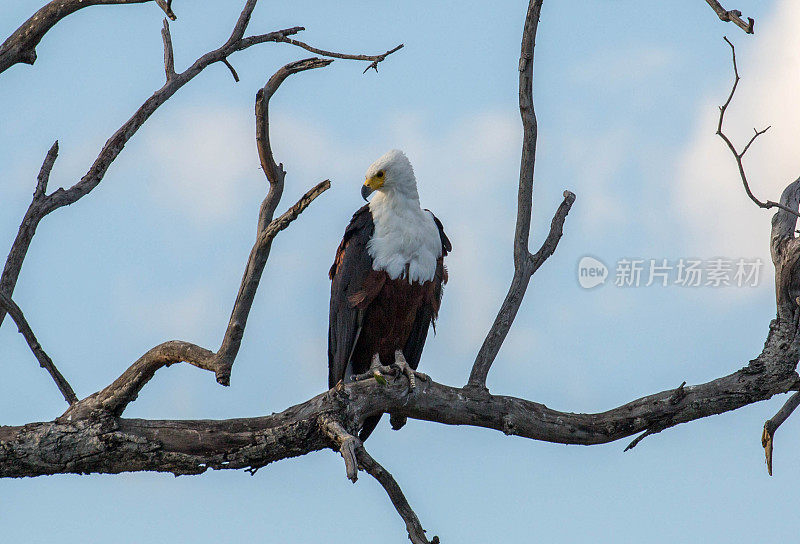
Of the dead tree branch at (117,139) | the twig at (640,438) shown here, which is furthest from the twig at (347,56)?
the twig at (640,438)

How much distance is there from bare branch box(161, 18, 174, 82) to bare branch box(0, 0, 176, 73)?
0.27 metres

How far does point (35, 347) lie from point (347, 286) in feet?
6.39

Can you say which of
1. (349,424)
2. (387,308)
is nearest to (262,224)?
(349,424)

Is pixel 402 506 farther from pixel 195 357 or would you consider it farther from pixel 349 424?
pixel 195 357

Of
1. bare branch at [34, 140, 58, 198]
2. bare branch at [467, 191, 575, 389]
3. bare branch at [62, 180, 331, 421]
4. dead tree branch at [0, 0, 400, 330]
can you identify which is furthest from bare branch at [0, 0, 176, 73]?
bare branch at [467, 191, 575, 389]

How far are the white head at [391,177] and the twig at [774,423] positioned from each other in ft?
7.72

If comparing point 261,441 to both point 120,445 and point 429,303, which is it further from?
point 429,303

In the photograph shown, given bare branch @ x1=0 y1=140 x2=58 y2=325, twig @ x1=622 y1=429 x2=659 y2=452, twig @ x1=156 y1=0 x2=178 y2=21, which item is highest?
twig @ x1=156 y1=0 x2=178 y2=21

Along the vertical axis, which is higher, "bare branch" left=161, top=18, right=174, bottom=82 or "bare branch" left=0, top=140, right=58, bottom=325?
"bare branch" left=161, top=18, right=174, bottom=82

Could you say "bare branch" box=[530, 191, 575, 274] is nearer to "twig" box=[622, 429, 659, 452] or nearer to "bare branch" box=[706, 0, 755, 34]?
"twig" box=[622, 429, 659, 452]

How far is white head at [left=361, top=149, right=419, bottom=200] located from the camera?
5.70m

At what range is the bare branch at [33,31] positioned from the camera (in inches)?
179

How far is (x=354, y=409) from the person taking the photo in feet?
13.5

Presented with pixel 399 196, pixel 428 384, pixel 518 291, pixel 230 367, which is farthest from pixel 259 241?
pixel 399 196
